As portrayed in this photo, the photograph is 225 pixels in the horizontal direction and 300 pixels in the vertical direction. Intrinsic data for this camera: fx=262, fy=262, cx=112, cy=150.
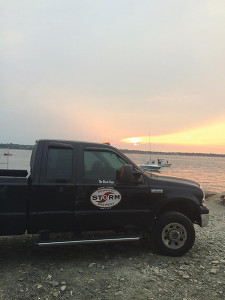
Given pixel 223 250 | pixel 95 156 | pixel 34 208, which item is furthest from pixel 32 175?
pixel 223 250

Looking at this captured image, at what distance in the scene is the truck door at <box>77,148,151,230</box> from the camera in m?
4.41

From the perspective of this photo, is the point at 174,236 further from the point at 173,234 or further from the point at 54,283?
the point at 54,283

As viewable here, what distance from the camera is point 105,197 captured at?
4.49m

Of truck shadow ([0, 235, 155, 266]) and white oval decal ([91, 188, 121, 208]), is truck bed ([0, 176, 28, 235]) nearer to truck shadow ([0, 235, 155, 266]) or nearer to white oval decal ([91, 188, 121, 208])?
truck shadow ([0, 235, 155, 266])

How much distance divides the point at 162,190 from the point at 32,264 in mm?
2552

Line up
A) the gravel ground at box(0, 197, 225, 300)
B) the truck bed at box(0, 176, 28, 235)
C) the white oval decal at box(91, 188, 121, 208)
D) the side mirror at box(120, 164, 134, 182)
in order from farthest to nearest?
1. the white oval decal at box(91, 188, 121, 208)
2. the side mirror at box(120, 164, 134, 182)
3. the truck bed at box(0, 176, 28, 235)
4. the gravel ground at box(0, 197, 225, 300)

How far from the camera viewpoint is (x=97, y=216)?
175 inches

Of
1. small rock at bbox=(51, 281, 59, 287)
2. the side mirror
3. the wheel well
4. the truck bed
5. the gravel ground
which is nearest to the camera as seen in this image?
the gravel ground

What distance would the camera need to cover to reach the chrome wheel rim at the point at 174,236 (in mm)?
4781

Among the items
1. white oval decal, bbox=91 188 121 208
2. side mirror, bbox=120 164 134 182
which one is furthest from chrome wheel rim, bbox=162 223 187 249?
side mirror, bbox=120 164 134 182

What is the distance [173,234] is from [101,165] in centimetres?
183

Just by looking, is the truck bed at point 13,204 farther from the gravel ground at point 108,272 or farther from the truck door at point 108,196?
the truck door at point 108,196

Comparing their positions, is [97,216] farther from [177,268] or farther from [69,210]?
[177,268]

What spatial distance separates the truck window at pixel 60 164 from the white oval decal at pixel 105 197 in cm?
55
